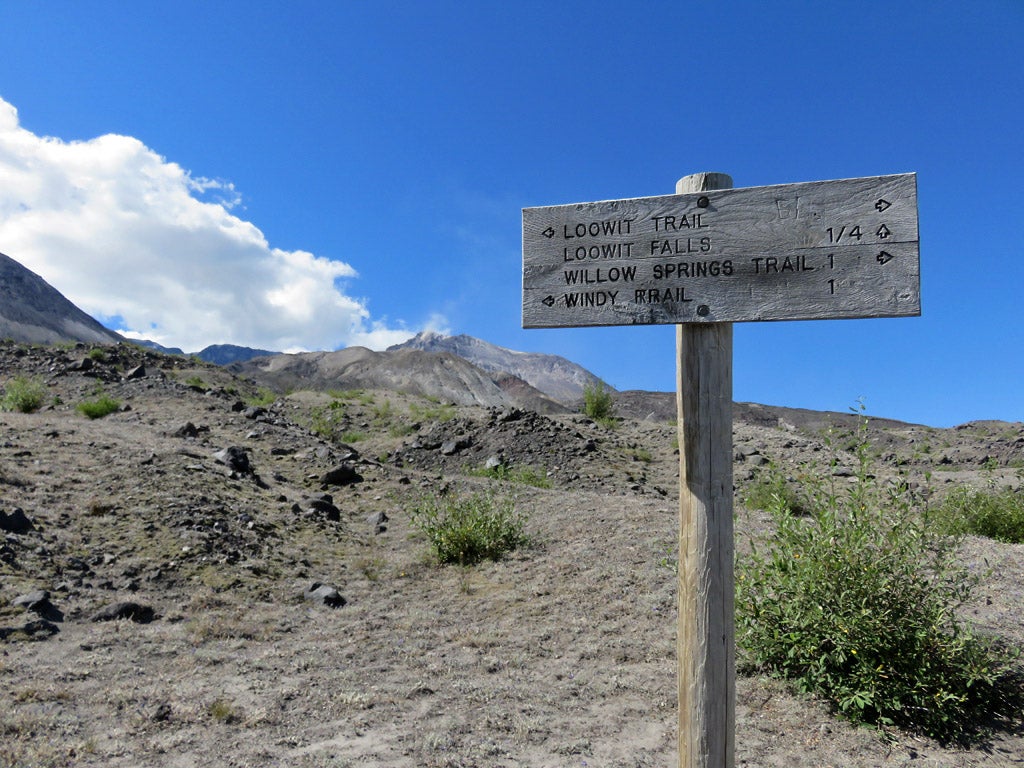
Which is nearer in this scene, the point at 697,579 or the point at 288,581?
the point at 697,579

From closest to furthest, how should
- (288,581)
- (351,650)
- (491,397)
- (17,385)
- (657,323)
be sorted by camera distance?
1. (657,323)
2. (351,650)
3. (288,581)
4. (17,385)
5. (491,397)

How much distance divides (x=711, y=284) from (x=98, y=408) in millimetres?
16531

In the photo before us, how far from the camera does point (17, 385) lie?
16781 mm

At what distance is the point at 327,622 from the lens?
6.97 m

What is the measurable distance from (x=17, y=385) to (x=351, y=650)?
49.1ft

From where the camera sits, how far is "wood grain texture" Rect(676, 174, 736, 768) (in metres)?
3.28

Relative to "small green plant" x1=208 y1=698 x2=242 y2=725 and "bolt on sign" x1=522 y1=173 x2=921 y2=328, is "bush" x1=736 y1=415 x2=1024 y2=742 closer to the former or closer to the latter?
"bolt on sign" x1=522 y1=173 x2=921 y2=328

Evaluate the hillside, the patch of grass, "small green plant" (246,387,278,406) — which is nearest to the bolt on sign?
the hillside

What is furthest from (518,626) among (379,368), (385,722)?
(379,368)

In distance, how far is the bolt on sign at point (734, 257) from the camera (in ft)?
9.86

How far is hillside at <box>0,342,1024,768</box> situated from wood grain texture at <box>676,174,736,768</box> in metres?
1.09

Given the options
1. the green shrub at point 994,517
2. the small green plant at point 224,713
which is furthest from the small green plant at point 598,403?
the small green plant at point 224,713

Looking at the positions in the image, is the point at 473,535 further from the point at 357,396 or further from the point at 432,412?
the point at 357,396

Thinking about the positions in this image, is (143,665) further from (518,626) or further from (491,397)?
(491,397)
